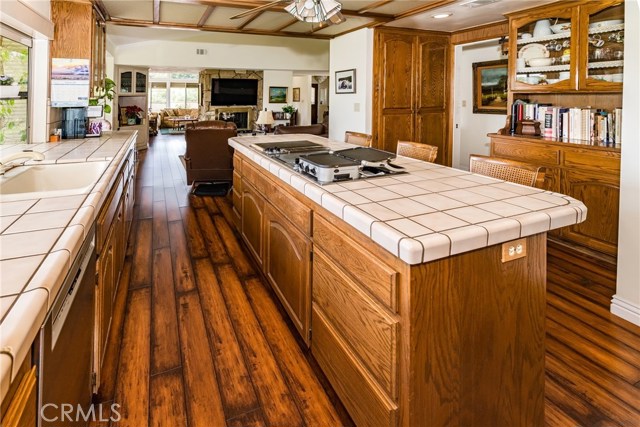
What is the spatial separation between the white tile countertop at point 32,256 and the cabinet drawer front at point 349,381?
3.24ft

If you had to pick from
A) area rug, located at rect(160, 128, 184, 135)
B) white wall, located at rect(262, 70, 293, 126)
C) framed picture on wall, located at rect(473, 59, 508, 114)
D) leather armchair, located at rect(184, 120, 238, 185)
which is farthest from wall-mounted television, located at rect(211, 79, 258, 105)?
framed picture on wall, located at rect(473, 59, 508, 114)

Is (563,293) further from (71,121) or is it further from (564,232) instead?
(71,121)

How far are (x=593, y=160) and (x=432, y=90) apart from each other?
307 cm

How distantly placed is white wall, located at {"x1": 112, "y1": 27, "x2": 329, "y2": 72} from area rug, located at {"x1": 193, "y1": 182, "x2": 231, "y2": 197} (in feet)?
13.2

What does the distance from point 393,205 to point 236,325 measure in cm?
136

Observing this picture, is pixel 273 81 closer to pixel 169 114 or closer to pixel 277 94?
pixel 277 94

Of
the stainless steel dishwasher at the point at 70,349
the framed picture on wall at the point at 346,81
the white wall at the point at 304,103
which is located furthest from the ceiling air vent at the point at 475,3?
the white wall at the point at 304,103

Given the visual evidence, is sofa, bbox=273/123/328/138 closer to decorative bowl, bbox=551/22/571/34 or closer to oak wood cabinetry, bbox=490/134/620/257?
oak wood cabinetry, bbox=490/134/620/257

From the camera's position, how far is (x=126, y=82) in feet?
33.7

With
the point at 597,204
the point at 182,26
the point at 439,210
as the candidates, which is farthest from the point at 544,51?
the point at 182,26

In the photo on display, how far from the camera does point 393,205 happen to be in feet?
4.87

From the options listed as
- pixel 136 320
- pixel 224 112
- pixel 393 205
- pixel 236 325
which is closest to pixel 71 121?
pixel 136 320

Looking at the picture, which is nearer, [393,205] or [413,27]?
[393,205]

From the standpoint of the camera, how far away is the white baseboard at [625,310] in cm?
236
